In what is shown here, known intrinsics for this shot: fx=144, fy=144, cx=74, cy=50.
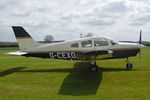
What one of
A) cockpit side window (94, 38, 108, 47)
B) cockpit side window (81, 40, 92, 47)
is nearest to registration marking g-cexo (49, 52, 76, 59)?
cockpit side window (81, 40, 92, 47)

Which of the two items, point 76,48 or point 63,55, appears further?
point 63,55

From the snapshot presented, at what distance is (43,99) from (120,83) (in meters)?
3.72

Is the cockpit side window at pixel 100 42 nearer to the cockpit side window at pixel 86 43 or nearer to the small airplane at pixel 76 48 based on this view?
the small airplane at pixel 76 48

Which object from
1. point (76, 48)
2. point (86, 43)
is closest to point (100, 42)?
point (86, 43)

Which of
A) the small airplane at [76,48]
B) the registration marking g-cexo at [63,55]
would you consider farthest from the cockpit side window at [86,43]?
the registration marking g-cexo at [63,55]

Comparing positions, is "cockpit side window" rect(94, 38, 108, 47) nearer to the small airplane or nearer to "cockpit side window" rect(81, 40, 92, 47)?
the small airplane

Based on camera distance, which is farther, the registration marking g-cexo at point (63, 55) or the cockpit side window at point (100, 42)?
the registration marking g-cexo at point (63, 55)

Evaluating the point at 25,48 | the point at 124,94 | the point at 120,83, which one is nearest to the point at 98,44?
the point at 120,83

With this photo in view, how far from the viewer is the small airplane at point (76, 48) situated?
9562 millimetres

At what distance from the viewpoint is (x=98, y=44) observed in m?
9.55

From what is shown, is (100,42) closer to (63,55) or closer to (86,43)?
(86,43)

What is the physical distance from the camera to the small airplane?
9562mm

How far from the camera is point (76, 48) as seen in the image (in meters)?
9.83

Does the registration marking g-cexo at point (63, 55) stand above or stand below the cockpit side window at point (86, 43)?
below
